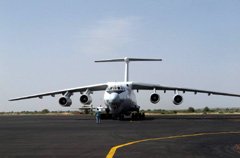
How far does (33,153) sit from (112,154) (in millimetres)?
2147

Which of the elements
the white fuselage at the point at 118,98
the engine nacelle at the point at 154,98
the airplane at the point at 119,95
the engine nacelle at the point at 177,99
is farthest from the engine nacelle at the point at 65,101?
the engine nacelle at the point at 177,99

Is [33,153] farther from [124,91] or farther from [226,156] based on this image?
[124,91]

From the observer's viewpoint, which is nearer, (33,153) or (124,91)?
(33,153)

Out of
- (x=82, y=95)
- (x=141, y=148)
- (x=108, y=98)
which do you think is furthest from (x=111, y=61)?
(x=141, y=148)

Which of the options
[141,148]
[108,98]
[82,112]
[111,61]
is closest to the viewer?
[141,148]

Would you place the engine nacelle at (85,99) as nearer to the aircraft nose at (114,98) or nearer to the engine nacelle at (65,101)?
the engine nacelle at (65,101)

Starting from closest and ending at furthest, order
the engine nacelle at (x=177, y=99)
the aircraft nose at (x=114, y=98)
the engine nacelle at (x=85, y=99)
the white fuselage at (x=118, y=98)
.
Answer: the aircraft nose at (x=114, y=98), the white fuselage at (x=118, y=98), the engine nacelle at (x=85, y=99), the engine nacelle at (x=177, y=99)

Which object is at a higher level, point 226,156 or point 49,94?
point 49,94

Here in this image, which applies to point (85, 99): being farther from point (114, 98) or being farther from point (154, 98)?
point (154, 98)

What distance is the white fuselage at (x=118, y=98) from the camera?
1284 inches

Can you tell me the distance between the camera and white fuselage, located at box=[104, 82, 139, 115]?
3262cm

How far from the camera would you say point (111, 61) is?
4494 cm

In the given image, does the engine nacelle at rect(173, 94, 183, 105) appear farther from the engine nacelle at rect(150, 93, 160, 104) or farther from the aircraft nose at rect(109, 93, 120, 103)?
the aircraft nose at rect(109, 93, 120, 103)

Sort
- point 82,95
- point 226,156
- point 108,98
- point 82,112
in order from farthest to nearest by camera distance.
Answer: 1. point 82,112
2. point 82,95
3. point 108,98
4. point 226,156
